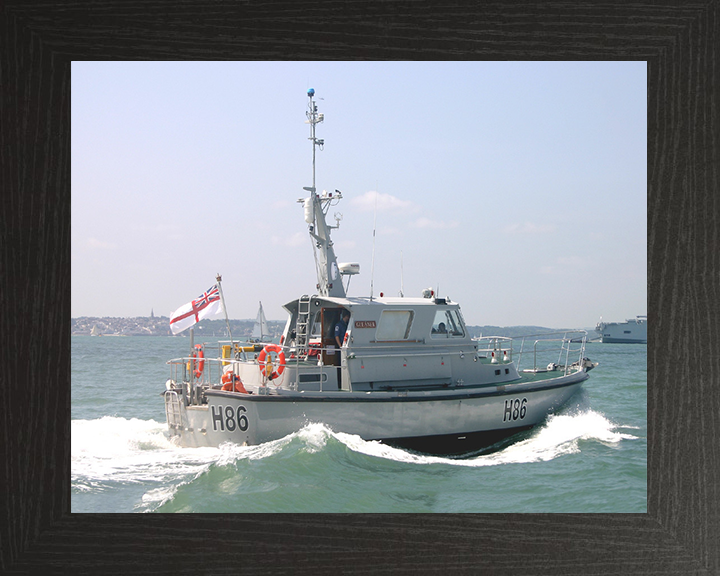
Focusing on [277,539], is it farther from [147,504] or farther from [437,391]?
[437,391]

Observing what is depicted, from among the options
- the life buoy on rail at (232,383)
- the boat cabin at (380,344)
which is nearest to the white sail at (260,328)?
the boat cabin at (380,344)

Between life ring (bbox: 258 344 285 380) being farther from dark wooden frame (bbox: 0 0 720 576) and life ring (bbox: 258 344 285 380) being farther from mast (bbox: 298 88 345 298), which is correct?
dark wooden frame (bbox: 0 0 720 576)

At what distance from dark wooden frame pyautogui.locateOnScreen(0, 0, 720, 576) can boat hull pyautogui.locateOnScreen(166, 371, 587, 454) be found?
352cm

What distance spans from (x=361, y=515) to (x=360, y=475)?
335cm

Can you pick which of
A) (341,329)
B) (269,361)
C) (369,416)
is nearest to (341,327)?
(341,329)

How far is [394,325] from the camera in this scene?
7137 millimetres

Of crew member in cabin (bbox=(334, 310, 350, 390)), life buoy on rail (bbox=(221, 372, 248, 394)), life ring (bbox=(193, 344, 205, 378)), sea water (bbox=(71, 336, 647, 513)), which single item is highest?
crew member in cabin (bbox=(334, 310, 350, 390))

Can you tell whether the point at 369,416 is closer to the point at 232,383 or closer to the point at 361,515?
the point at 232,383

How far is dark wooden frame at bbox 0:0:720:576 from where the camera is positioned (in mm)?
2562

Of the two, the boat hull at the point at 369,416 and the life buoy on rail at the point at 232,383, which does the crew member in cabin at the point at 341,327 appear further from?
the life buoy on rail at the point at 232,383

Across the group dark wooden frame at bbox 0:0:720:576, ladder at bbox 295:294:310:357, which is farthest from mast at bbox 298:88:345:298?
dark wooden frame at bbox 0:0:720:576

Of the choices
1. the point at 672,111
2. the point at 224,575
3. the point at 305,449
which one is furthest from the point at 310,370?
the point at 672,111

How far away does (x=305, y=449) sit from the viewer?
598 cm

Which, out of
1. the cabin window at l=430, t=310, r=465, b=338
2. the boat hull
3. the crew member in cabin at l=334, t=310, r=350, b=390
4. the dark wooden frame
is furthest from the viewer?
the cabin window at l=430, t=310, r=465, b=338
